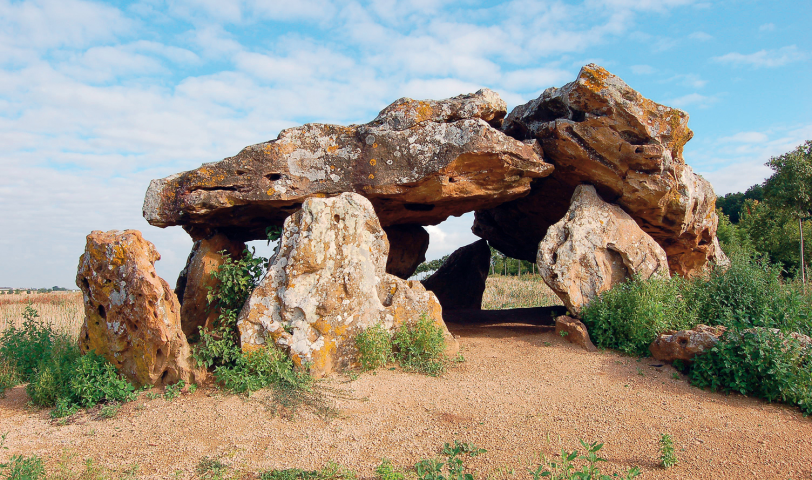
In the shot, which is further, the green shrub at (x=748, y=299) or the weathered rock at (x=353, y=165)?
the weathered rock at (x=353, y=165)

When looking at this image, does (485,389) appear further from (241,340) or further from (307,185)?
(307,185)

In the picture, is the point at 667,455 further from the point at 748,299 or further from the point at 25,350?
the point at 25,350

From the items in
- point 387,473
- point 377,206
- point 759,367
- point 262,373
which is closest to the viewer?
point 387,473

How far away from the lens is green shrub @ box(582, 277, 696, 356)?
299 inches

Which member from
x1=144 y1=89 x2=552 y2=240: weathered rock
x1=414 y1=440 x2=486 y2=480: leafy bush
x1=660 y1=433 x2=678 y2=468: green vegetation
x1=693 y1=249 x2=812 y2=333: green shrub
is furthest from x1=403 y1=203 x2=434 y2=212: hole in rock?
x1=660 y1=433 x2=678 y2=468: green vegetation

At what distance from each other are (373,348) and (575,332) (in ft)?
10.9

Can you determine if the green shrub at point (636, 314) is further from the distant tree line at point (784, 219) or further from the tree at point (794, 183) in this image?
the tree at point (794, 183)

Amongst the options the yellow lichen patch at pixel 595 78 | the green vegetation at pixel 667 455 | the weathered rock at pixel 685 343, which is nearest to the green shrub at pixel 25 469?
the green vegetation at pixel 667 455

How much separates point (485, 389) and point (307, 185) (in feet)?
14.4

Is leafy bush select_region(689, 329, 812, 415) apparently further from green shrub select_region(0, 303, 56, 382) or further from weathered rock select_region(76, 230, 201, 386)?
green shrub select_region(0, 303, 56, 382)

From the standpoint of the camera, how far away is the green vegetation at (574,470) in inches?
152

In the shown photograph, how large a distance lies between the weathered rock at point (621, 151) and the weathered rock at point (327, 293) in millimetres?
3886

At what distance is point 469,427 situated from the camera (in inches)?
210

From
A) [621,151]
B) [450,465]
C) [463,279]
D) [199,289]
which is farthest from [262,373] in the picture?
[463,279]
